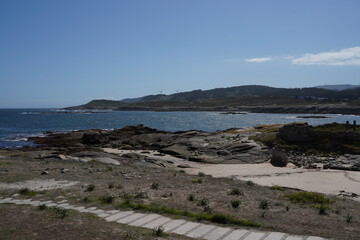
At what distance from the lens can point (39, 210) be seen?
11258 mm

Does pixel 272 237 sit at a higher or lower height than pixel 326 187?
higher

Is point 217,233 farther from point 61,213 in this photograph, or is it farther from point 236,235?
point 61,213

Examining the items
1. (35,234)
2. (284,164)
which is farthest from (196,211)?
(284,164)

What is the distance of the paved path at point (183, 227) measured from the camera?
889cm

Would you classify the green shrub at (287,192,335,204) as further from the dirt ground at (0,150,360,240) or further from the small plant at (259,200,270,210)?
the small plant at (259,200,270,210)

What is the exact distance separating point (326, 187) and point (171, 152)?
22.3 meters

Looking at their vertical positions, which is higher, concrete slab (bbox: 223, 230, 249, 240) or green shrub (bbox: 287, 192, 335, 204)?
concrete slab (bbox: 223, 230, 249, 240)

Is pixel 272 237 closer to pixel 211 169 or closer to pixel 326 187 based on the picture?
pixel 326 187

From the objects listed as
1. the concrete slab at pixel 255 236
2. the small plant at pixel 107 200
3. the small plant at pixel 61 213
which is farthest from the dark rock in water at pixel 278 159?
the small plant at pixel 61 213

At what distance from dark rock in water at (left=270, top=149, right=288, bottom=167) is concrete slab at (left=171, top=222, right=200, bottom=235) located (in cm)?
Result: 2361

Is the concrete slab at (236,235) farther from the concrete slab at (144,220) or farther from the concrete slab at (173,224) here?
the concrete slab at (144,220)

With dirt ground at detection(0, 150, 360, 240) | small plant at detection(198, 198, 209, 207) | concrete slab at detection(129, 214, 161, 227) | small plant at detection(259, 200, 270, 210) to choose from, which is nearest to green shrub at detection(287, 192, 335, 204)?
dirt ground at detection(0, 150, 360, 240)

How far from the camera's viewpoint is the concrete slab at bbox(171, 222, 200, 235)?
30.5 feet

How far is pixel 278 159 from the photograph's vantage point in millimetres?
32250
